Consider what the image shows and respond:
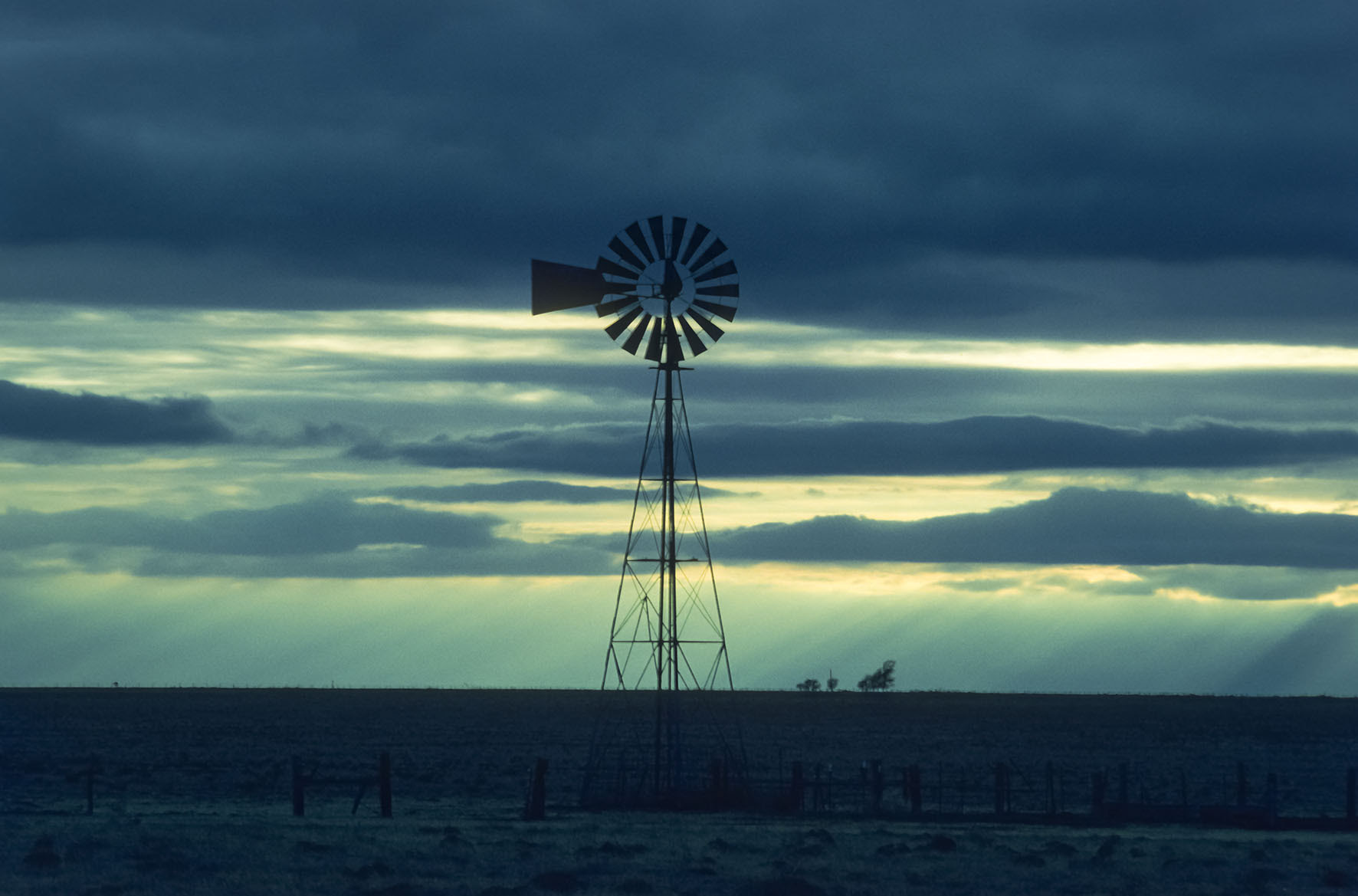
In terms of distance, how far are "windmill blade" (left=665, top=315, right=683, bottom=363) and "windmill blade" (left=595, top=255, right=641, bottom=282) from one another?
1379mm

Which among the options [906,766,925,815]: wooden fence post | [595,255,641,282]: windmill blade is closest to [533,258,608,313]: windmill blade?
[595,255,641,282]: windmill blade

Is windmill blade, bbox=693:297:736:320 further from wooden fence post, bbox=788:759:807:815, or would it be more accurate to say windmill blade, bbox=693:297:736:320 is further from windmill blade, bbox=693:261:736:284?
wooden fence post, bbox=788:759:807:815

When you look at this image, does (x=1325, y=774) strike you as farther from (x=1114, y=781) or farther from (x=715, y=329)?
(x=715, y=329)

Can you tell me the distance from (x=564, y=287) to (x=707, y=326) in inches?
149

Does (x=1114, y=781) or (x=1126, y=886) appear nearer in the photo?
(x=1126, y=886)

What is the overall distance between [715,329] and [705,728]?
61548 mm

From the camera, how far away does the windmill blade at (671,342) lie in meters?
43.7

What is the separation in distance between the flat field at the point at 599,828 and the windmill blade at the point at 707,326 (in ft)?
36.6

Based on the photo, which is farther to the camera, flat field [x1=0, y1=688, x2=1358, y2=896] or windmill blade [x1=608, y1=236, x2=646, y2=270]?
windmill blade [x1=608, y1=236, x2=646, y2=270]

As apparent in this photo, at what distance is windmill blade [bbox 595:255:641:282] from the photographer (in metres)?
43.8

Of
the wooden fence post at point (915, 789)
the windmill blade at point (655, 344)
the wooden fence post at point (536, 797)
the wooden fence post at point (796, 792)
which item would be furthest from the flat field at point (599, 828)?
the windmill blade at point (655, 344)

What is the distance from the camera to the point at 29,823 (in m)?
35.8

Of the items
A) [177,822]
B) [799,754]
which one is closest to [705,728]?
[799,754]

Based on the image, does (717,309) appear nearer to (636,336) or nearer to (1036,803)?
(636,336)
